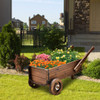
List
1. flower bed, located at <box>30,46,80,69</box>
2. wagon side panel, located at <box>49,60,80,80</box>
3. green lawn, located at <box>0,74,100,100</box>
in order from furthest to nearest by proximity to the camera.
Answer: flower bed, located at <box>30,46,80,69</box>, wagon side panel, located at <box>49,60,80,80</box>, green lawn, located at <box>0,74,100,100</box>

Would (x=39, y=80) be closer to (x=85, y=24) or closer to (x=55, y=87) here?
(x=55, y=87)

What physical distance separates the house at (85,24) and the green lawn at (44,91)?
824 centimetres

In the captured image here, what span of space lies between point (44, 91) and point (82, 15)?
1139 centimetres

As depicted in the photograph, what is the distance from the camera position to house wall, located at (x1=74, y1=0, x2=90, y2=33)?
15844mm

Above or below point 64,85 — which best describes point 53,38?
above

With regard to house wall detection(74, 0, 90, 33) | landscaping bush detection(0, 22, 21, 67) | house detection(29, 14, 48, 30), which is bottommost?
landscaping bush detection(0, 22, 21, 67)

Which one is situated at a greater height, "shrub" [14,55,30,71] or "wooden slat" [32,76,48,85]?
"shrub" [14,55,30,71]

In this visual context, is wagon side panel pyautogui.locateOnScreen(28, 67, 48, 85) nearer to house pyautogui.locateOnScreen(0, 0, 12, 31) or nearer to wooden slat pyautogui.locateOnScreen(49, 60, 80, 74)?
wooden slat pyautogui.locateOnScreen(49, 60, 80, 74)

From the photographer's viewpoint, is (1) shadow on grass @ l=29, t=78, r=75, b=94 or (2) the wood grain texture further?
(1) shadow on grass @ l=29, t=78, r=75, b=94

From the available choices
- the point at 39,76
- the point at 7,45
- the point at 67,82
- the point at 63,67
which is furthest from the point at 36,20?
the point at 39,76

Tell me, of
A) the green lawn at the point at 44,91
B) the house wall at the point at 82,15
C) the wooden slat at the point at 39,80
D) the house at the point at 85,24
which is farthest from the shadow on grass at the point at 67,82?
the house wall at the point at 82,15

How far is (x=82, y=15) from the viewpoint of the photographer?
52.1 ft

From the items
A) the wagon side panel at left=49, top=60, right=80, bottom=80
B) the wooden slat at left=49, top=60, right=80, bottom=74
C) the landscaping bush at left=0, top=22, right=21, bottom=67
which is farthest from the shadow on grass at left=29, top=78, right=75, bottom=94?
the landscaping bush at left=0, top=22, right=21, bottom=67

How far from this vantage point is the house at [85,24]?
14.6m
